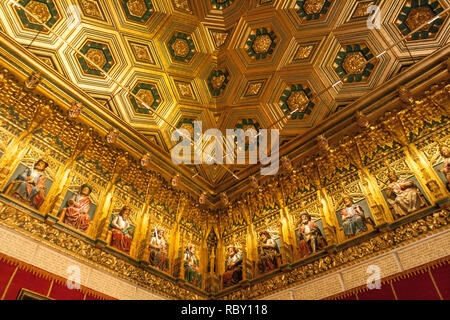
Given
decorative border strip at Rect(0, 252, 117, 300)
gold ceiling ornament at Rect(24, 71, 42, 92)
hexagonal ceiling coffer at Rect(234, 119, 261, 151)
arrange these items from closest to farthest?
1. decorative border strip at Rect(0, 252, 117, 300)
2. gold ceiling ornament at Rect(24, 71, 42, 92)
3. hexagonal ceiling coffer at Rect(234, 119, 261, 151)

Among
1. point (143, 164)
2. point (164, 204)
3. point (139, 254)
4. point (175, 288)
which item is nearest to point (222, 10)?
point (143, 164)

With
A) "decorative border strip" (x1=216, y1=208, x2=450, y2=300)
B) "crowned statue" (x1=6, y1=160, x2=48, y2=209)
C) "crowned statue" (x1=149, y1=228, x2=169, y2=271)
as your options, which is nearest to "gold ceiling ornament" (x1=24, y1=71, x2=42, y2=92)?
"crowned statue" (x1=6, y1=160, x2=48, y2=209)

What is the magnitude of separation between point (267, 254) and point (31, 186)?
6331 mm

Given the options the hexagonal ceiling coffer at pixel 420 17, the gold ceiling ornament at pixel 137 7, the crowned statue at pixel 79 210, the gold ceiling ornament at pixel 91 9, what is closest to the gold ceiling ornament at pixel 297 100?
A: the hexagonal ceiling coffer at pixel 420 17

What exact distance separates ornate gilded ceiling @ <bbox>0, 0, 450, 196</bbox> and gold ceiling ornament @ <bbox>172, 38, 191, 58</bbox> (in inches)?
1.3

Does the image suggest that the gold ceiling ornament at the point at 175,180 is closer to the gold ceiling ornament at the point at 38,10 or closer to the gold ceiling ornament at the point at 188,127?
the gold ceiling ornament at the point at 188,127

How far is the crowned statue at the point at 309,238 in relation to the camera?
866 cm

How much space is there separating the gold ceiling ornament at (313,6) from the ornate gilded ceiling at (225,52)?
0.03 metres

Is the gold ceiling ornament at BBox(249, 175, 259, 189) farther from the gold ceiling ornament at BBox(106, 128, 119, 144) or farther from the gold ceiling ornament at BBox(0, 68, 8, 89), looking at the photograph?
the gold ceiling ornament at BBox(0, 68, 8, 89)

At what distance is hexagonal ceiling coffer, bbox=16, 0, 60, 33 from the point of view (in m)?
8.80

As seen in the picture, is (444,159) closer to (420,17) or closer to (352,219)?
(352,219)

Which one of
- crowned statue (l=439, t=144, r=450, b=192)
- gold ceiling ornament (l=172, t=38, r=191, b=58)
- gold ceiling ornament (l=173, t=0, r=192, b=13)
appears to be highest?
gold ceiling ornament (l=173, t=0, r=192, b=13)

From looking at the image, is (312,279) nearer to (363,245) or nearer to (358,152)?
(363,245)

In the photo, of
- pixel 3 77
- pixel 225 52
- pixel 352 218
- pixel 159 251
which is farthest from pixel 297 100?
pixel 3 77
